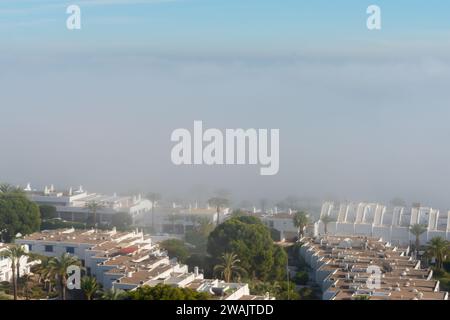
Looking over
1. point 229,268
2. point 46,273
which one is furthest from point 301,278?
point 46,273

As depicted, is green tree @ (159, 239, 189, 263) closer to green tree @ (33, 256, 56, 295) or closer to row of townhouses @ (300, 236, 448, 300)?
row of townhouses @ (300, 236, 448, 300)

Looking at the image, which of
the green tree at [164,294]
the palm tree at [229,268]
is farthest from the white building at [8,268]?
the green tree at [164,294]

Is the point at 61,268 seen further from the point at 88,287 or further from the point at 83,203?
the point at 83,203

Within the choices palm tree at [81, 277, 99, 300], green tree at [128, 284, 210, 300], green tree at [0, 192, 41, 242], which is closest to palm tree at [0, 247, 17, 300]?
palm tree at [81, 277, 99, 300]
